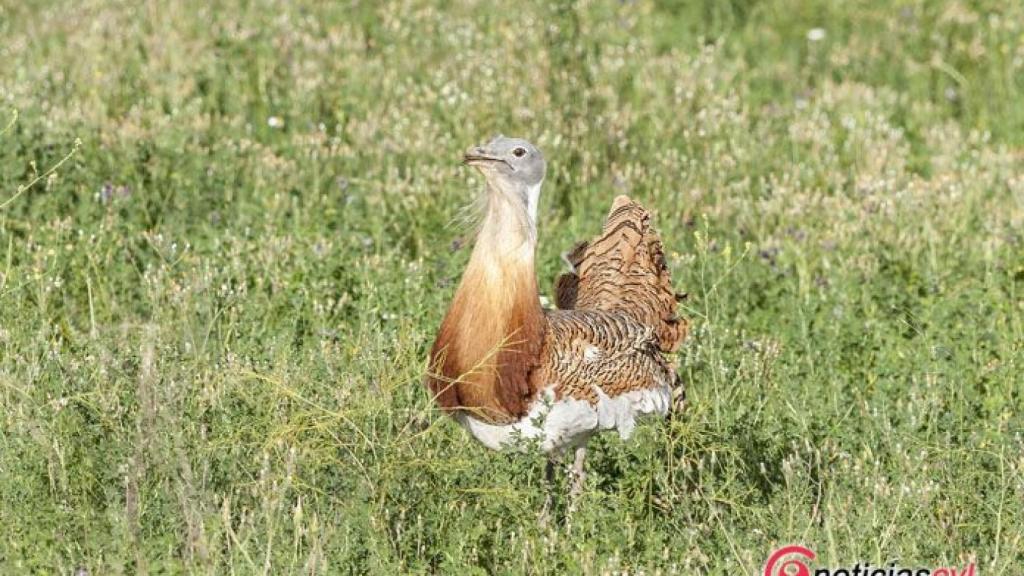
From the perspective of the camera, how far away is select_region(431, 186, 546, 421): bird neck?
525 cm

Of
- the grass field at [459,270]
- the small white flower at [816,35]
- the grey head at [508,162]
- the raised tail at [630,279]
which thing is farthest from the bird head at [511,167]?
the small white flower at [816,35]

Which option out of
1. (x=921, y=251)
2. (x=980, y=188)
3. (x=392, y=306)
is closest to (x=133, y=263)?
(x=392, y=306)

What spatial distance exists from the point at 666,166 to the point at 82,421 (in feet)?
13.9

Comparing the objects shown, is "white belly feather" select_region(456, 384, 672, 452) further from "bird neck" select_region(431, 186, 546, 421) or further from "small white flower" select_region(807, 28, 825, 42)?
"small white flower" select_region(807, 28, 825, 42)

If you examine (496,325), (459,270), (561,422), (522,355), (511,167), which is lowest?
(459,270)

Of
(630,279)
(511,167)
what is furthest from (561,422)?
(630,279)

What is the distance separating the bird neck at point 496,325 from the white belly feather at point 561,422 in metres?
0.05

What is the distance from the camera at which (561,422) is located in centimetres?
534

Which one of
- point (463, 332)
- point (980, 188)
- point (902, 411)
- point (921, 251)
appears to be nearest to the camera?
point (463, 332)

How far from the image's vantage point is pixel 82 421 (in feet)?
16.9

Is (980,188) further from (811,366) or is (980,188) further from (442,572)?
(442,572)

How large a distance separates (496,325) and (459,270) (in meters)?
1.88

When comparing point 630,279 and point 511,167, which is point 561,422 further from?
point 630,279

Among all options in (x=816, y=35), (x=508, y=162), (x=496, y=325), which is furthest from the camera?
(x=816, y=35)
